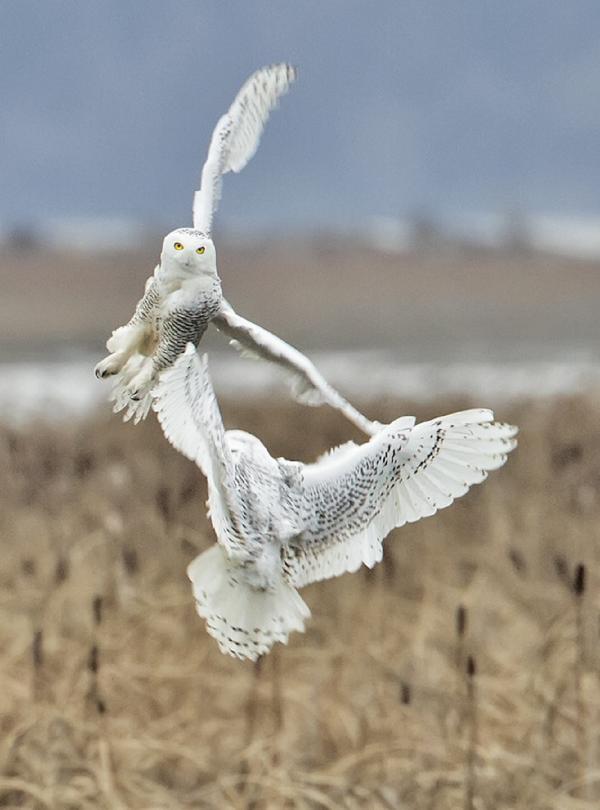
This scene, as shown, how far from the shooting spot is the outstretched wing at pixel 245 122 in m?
0.60

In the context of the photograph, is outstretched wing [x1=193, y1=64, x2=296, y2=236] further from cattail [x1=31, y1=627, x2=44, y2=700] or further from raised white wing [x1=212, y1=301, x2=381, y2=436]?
cattail [x1=31, y1=627, x2=44, y2=700]

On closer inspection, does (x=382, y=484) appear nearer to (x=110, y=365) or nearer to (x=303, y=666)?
(x=110, y=365)

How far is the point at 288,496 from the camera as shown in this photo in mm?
577

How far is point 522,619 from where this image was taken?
2.13 meters

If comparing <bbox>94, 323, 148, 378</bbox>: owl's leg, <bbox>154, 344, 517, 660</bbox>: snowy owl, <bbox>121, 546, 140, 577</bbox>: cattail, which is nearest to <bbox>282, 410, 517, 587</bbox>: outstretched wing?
<bbox>154, 344, 517, 660</bbox>: snowy owl

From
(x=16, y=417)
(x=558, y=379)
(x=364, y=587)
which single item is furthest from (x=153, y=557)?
(x=558, y=379)

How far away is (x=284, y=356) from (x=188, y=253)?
0.08m

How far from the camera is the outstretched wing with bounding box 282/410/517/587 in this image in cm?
59

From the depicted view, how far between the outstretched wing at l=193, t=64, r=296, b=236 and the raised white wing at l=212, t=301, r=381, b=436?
0.08m

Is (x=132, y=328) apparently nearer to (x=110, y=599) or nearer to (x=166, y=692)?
(x=166, y=692)

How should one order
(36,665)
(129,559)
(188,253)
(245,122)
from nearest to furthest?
(188,253) → (245,122) → (36,665) → (129,559)

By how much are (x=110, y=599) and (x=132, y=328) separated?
155 centimetres

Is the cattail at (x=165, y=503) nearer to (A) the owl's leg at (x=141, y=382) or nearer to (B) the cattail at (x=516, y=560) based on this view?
(B) the cattail at (x=516, y=560)

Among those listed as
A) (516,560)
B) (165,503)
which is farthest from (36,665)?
(516,560)
